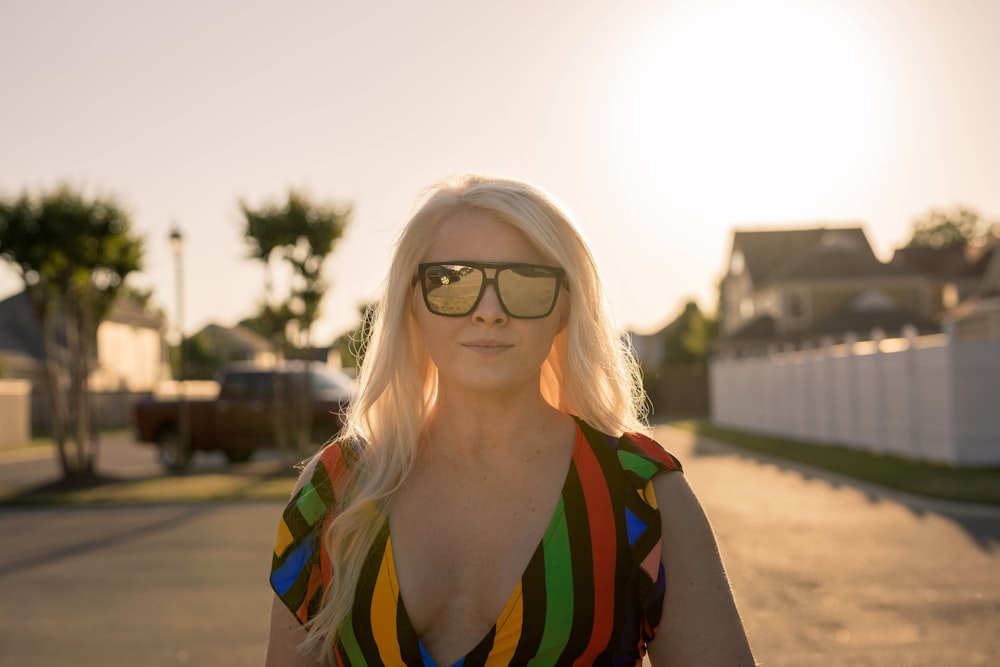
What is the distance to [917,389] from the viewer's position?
19.9 meters

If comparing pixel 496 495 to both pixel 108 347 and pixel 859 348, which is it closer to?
pixel 859 348

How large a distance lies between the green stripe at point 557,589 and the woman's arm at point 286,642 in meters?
0.41

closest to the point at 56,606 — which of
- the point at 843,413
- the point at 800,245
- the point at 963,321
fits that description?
the point at 843,413

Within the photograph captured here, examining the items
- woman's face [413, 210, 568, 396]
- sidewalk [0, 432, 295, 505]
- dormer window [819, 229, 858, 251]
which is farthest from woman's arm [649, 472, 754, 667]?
dormer window [819, 229, 858, 251]

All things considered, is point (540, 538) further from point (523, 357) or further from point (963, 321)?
point (963, 321)

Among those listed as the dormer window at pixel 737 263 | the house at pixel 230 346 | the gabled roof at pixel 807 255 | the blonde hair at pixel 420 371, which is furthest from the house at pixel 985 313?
the house at pixel 230 346

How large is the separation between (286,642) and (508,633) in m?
0.41

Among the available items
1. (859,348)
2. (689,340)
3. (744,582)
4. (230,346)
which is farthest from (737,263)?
(230,346)

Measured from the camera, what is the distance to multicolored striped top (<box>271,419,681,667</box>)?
81.4 inches

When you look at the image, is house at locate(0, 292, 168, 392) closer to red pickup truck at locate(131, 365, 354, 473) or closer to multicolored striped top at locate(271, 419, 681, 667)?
red pickup truck at locate(131, 365, 354, 473)

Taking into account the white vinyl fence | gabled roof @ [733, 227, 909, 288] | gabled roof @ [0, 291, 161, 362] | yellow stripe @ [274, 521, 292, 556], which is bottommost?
the white vinyl fence

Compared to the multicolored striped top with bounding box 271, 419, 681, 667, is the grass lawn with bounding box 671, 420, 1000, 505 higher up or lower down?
lower down

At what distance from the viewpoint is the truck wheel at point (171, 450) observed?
994 inches

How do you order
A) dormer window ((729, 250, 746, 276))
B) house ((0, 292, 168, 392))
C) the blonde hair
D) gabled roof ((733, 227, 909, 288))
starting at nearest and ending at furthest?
the blonde hair
gabled roof ((733, 227, 909, 288))
dormer window ((729, 250, 746, 276))
house ((0, 292, 168, 392))
